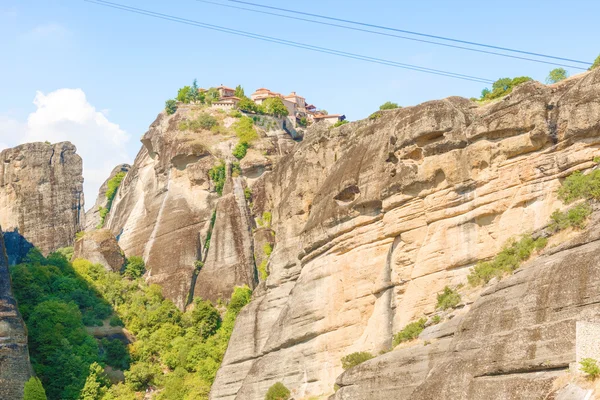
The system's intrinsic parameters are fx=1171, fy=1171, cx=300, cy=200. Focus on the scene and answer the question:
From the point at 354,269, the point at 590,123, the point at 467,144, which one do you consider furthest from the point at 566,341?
the point at 354,269

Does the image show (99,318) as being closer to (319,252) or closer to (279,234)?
(279,234)

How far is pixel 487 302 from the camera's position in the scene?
1394 inches

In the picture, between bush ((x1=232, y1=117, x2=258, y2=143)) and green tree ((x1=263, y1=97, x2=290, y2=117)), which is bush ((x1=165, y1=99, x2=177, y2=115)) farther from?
green tree ((x1=263, y1=97, x2=290, y2=117))

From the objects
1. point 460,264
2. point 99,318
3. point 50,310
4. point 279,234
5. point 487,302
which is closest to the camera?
point 487,302

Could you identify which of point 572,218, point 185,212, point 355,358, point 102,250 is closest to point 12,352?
point 102,250

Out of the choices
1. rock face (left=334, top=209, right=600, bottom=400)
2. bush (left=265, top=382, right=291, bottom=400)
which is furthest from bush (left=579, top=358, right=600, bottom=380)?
bush (left=265, top=382, right=291, bottom=400)

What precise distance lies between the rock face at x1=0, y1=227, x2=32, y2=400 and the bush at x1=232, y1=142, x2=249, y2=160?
72.7 feet

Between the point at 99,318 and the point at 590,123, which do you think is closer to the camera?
the point at 590,123

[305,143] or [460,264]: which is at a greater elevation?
[305,143]

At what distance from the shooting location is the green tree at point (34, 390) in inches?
2280

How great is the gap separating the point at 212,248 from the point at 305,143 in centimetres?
1300

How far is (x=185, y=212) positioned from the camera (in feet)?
252

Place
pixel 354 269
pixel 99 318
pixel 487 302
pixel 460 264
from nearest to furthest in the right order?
1. pixel 487 302
2. pixel 460 264
3. pixel 354 269
4. pixel 99 318

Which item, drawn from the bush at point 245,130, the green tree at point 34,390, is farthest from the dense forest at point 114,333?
the bush at point 245,130
